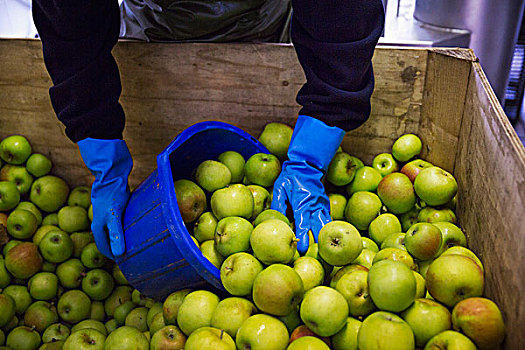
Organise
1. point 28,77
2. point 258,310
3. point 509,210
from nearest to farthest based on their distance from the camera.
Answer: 1. point 509,210
2. point 258,310
3. point 28,77

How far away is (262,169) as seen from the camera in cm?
171

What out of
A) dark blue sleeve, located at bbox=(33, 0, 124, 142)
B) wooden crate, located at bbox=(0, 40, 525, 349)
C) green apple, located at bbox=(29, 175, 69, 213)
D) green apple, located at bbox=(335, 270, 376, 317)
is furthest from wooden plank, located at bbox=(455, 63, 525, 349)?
green apple, located at bbox=(29, 175, 69, 213)

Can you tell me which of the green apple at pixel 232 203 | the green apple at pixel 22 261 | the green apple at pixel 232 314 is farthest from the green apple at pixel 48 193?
the green apple at pixel 232 314

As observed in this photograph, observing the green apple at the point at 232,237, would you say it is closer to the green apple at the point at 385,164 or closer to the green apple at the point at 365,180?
the green apple at the point at 365,180

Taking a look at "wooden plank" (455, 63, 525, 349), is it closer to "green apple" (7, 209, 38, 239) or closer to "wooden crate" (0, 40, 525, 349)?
"wooden crate" (0, 40, 525, 349)

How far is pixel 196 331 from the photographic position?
1.23 meters

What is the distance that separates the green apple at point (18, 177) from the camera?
213 cm

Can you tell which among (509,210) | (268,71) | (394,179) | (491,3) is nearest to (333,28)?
(268,71)

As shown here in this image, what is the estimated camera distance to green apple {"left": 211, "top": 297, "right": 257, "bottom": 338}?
1.23m

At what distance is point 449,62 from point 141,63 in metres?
1.32

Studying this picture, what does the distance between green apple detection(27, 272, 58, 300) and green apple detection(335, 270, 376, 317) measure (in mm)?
1274

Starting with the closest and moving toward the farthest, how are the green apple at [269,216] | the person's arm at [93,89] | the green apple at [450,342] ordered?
1. the green apple at [450,342]
2. the green apple at [269,216]
3. the person's arm at [93,89]

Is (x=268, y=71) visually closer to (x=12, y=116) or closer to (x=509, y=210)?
(x=509, y=210)

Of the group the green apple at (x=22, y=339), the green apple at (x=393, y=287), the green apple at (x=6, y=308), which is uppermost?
the green apple at (x=393, y=287)
